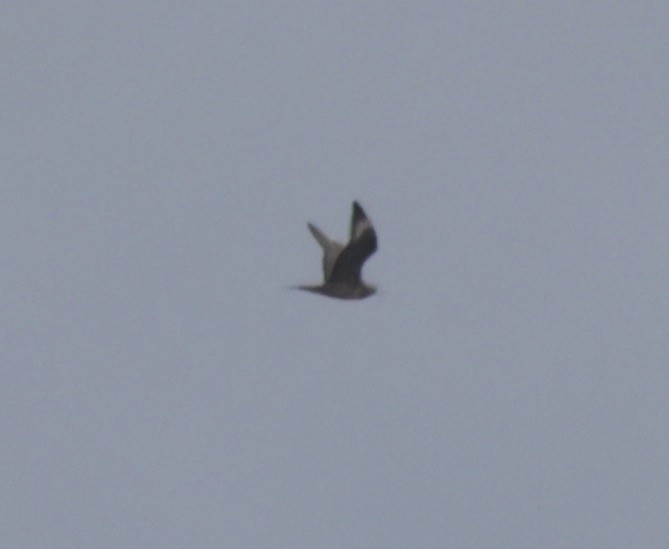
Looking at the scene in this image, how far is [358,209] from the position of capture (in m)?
51.6

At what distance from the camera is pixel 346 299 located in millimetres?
54125

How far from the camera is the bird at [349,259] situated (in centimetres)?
5172

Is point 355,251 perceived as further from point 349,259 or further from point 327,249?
point 327,249

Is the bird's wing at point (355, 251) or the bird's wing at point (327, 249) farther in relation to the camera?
the bird's wing at point (327, 249)

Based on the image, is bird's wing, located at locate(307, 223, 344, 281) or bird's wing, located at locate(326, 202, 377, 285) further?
bird's wing, located at locate(307, 223, 344, 281)

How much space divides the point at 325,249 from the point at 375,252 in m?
2.68

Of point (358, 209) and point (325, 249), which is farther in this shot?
point (325, 249)

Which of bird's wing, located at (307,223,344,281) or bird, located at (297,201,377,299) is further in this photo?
bird's wing, located at (307,223,344,281)

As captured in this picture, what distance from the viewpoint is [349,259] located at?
173 ft

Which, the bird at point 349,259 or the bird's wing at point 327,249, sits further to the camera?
the bird's wing at point 327,249

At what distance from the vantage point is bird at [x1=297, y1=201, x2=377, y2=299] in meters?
51.7

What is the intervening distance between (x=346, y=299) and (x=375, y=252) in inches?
80.7

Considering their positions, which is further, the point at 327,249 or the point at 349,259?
the point at 327,249

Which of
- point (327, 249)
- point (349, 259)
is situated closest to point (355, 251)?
point (349, 259)
